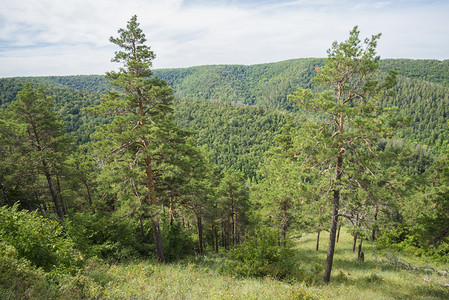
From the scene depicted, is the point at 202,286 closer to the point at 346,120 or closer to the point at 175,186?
the point at 175,186

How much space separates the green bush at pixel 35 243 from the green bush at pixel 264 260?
24.1ft

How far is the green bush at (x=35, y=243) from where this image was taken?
6492mm

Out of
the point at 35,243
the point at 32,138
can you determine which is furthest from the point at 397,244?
the point at 32,138

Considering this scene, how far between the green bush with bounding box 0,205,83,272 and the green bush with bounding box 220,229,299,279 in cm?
735

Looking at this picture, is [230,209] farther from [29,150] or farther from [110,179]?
[29,150]

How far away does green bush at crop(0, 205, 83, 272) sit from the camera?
649 cm

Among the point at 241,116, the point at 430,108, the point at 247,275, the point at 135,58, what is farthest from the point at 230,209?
the point at 430,108

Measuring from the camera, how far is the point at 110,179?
35.3 ft

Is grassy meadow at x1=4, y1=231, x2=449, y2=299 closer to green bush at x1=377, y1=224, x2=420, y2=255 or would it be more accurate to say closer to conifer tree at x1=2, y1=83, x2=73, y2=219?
green bush at x1=377, y1=224, x2=420, y2=255

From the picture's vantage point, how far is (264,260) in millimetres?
11242

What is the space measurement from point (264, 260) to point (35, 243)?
30.9 ft

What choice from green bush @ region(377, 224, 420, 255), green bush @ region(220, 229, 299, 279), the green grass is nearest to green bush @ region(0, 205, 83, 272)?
green bush @ region(220, 229, 299, 279)

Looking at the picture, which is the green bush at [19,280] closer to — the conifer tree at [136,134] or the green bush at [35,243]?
the green bush at [35,243]

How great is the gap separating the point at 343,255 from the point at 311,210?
58.6 ft
